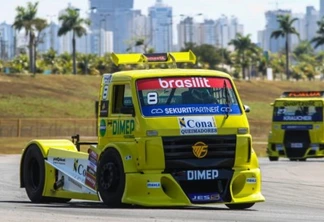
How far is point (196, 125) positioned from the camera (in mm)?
17125

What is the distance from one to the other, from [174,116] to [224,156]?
101 centimetres

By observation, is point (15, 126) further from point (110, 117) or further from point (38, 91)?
point (110, 117)

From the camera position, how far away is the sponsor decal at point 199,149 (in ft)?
56.0

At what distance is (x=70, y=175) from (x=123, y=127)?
72.9 inches

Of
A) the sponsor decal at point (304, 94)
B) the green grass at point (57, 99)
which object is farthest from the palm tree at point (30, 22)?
the sponsor decal at point (304, 94)

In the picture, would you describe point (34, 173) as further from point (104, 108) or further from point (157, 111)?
point (157, 111)

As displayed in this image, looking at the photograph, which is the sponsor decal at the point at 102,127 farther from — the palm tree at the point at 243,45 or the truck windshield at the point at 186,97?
the palm tree at the point at 243,45

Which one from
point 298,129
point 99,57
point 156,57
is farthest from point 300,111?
point 99,57

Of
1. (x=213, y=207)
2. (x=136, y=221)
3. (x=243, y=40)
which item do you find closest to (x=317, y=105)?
(x=213, y=207)

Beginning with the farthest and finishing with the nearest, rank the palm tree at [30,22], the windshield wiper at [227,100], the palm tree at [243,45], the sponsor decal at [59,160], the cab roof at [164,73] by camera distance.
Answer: the palm tree at [243,45] < the palm tree at [30,22] < the sponsor decal at [59,160] < the cab roof at [164,73] < the windshield wiper at [227,100]

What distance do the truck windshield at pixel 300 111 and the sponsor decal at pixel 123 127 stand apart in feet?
79.5

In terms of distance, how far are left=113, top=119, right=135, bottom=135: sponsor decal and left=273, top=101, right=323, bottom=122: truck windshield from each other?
2423 centimetres

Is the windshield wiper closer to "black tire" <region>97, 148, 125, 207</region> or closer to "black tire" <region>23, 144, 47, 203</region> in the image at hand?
"black tire" <region>97, 148, 125, 207</region>

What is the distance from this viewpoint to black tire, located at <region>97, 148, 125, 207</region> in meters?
17.1
